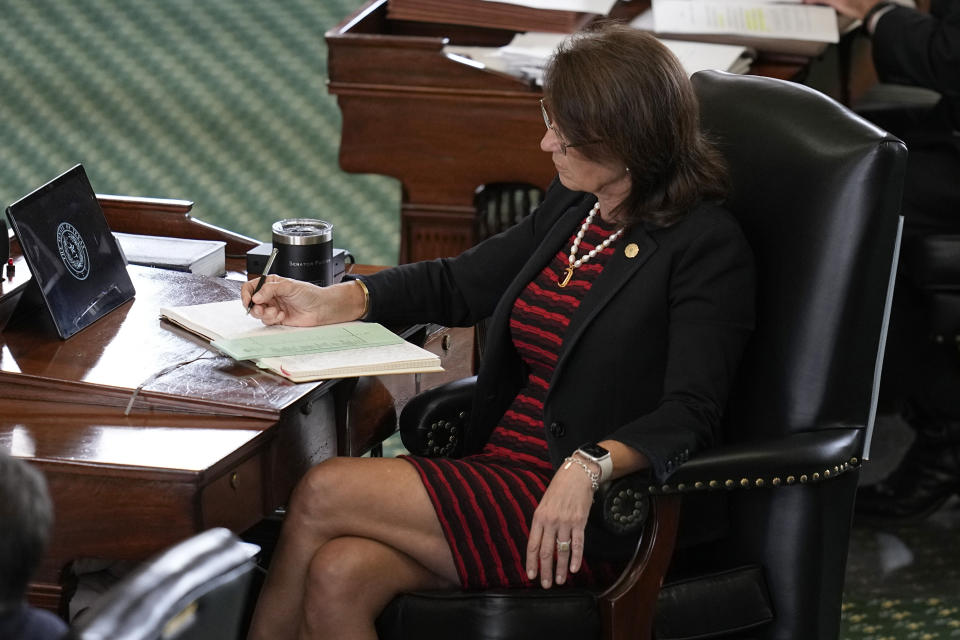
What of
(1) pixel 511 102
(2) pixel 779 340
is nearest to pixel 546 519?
(2) pixel 779 340

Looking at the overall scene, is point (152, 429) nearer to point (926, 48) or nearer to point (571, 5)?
point (571, 5)

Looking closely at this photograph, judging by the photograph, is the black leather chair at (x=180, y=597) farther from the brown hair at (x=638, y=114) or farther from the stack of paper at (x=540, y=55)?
the stack of paper at (x=540, y=55)

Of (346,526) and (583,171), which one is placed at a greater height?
(583,171)

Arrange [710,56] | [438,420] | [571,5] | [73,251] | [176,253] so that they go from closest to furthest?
[73,251] < [438,420] < [176,253] < [710,56] < [571,5]

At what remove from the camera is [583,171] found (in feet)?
6.66

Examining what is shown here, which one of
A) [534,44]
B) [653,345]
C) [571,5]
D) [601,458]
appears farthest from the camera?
[571,5]

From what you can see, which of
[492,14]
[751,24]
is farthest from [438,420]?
[751,24]

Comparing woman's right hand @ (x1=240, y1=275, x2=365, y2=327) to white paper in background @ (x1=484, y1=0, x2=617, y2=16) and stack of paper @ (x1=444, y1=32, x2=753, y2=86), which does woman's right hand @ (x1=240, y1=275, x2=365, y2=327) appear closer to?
stack of paper @ (x1=444, y1=32, x2=753, y2=86)

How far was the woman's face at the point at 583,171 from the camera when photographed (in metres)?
2.02

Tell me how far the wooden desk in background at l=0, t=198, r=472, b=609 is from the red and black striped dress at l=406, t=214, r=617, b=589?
0.19 m

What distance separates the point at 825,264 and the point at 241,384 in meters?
0.79

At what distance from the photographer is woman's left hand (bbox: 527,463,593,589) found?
1.75 m

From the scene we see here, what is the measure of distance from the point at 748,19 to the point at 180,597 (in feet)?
8.80

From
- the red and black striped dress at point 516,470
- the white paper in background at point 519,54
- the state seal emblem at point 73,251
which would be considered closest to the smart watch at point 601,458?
the red and black striped dress at point 516,470
